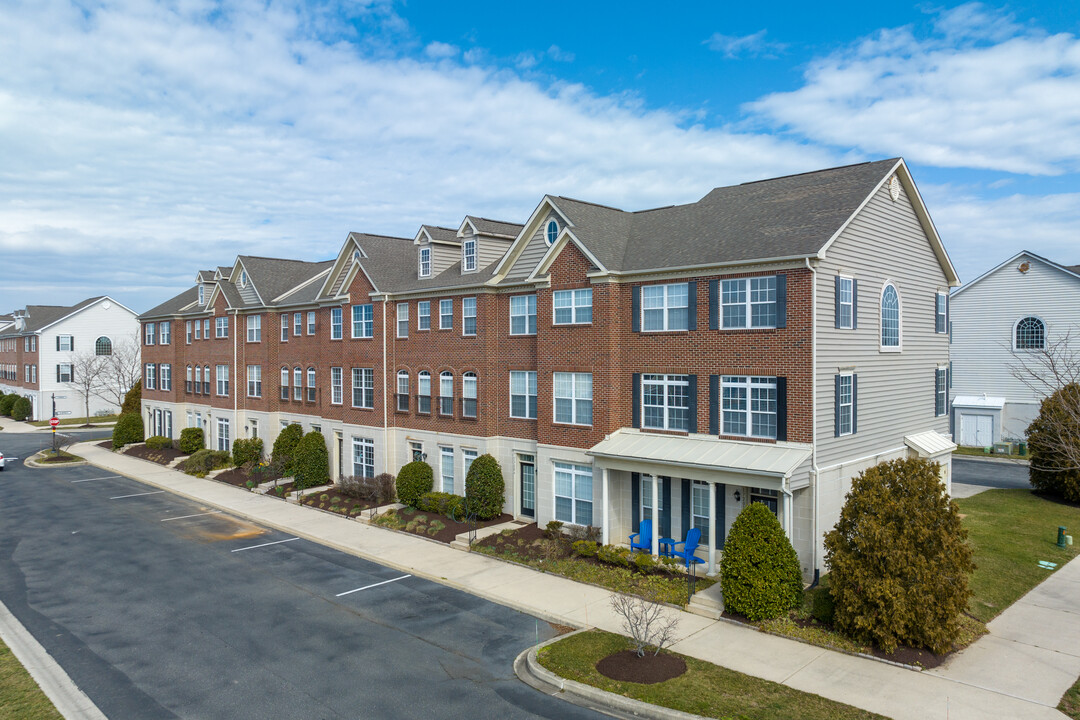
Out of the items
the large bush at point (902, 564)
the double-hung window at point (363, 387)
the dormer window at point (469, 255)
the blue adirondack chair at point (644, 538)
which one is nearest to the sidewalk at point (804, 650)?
the large bush at point (902, 564)

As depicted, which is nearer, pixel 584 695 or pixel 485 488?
pixel 584 695

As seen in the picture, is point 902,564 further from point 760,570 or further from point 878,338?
point 878,338

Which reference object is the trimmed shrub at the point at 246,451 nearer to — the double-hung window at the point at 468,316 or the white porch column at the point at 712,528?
the double-hung window at the point at 468,316

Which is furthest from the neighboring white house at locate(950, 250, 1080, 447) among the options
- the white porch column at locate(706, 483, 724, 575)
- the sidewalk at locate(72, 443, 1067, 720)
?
the white porch column at locate(706, 483, 724, 575)

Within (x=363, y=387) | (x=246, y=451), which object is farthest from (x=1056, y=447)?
(x=246, y=451)

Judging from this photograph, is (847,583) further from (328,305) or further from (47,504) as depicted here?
(47,504)

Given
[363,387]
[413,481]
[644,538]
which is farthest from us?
[363,387]

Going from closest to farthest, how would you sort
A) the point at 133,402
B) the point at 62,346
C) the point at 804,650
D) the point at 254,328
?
the point at 804,650
the point at 254,328
the point at 133,402
the point at 62,346
